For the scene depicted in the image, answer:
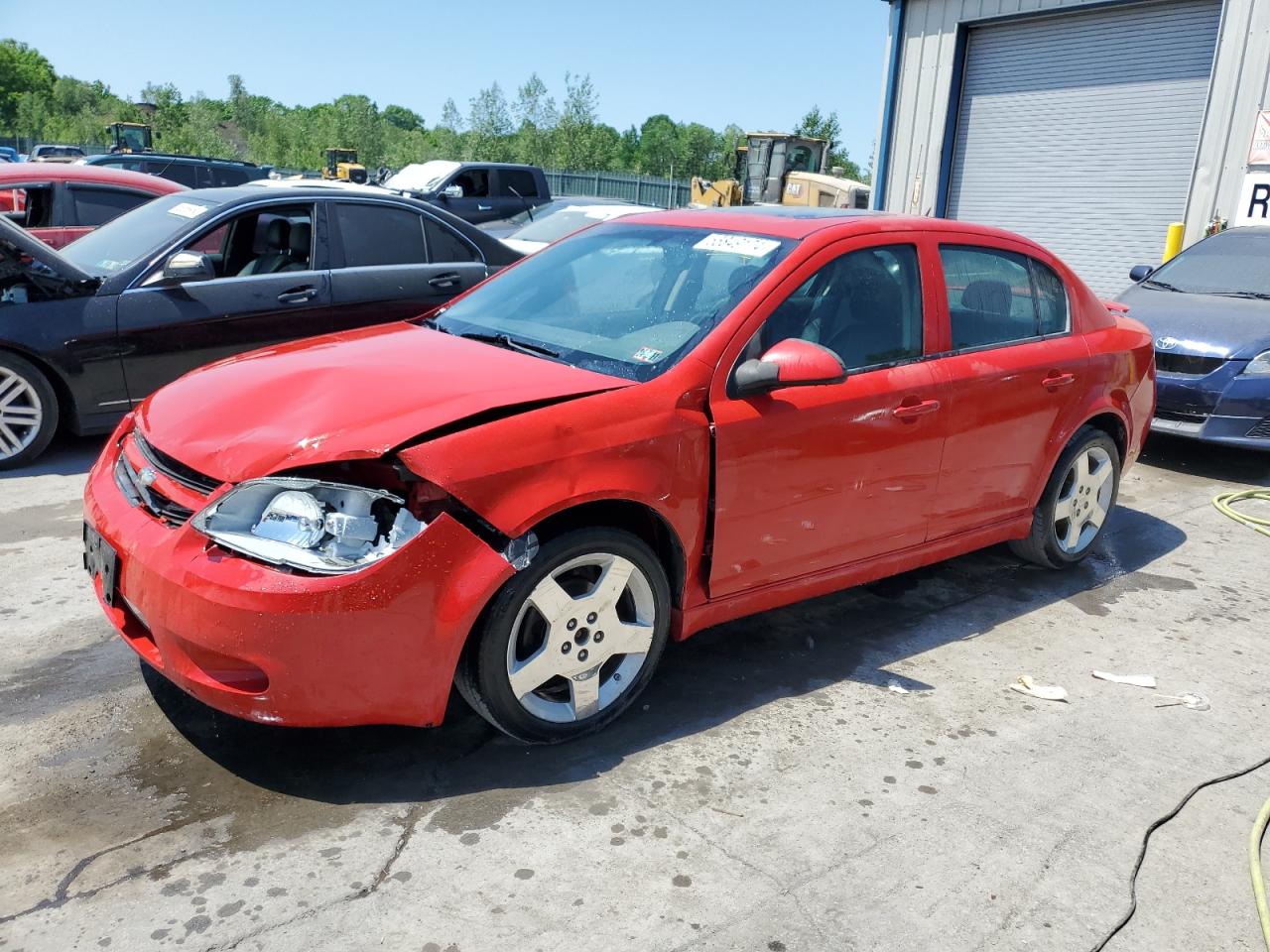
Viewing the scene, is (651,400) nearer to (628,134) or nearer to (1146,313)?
(1146,313)

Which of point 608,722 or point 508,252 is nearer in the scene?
point 608,722

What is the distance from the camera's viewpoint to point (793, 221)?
4.01 metres

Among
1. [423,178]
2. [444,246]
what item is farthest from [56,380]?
[423,178]

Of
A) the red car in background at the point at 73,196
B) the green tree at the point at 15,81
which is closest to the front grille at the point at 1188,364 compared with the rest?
the red car in background at the point at 73,196

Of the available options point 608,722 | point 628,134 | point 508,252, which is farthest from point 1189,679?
point 628,134

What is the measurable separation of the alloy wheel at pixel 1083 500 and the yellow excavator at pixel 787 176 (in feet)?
64.3

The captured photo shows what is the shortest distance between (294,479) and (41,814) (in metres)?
1.13

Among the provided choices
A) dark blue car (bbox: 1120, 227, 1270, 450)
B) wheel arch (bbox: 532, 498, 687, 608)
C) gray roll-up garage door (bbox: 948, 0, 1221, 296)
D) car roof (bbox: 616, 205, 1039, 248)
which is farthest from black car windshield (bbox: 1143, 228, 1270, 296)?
wheel arch (bbox: 532, 498, 687, 608)

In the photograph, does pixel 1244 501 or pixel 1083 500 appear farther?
pixel 1244 501

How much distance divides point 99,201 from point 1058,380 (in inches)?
292

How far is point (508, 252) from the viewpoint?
7.69 meters

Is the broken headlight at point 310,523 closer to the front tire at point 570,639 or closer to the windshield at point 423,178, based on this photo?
the front tire at point 570,639

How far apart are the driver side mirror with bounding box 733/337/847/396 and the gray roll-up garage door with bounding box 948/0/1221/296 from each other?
12.4 m

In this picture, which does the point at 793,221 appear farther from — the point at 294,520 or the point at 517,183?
the point at 517,183
